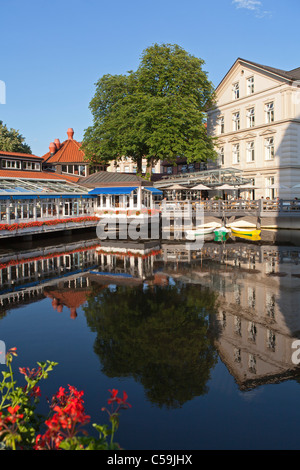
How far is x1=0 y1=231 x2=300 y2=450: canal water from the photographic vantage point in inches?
318

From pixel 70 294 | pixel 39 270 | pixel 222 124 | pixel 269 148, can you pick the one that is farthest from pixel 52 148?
pixel 70 294

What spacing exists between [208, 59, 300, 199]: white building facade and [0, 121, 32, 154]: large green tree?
35.1 meters

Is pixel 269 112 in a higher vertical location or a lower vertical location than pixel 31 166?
higher

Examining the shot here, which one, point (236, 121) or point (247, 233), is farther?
point (236, 121)

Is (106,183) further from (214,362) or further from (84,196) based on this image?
(214,362)

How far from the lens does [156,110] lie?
46.9 metres

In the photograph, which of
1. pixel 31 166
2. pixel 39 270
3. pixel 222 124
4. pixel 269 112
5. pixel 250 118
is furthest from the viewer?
pixel 222 124

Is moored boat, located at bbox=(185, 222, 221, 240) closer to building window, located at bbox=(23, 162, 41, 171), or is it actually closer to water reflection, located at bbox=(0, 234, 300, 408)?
water reflection, located at bbox=(0, 234, 300, 408)

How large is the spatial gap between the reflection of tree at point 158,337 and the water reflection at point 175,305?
32mm

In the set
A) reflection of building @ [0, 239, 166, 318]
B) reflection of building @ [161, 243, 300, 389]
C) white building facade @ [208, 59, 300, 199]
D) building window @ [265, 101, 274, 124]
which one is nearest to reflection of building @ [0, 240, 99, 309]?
reflection of building @ [0, 239, 166, 318]

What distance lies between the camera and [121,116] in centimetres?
4925

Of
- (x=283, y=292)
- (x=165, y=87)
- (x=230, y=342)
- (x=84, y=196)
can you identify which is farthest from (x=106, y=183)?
(x=230, y=342)

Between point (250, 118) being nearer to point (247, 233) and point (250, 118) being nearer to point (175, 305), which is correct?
point (247, 233)

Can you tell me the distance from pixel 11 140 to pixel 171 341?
65.4 m
